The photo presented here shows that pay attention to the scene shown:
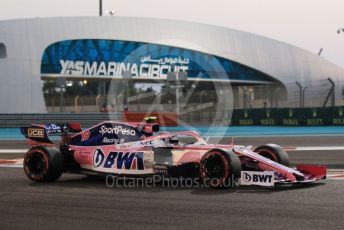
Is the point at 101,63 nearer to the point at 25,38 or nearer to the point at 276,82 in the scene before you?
the point at 25,38

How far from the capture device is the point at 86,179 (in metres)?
10.7

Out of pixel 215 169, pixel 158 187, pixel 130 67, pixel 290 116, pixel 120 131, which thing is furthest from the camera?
pixel 130 67

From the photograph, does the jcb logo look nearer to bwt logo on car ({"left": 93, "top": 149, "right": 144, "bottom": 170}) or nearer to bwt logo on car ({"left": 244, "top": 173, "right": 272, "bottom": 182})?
bwt logo on car ({"left": 93, "top": 149, "right": 144, "bottom": 170})

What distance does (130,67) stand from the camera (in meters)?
57.4

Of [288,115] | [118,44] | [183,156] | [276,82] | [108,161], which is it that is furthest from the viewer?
[276,82]

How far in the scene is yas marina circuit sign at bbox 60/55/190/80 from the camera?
180 feet

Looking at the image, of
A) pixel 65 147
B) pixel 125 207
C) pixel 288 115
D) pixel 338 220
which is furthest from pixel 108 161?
pixel 288 115

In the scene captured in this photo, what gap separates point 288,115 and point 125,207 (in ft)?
87.0

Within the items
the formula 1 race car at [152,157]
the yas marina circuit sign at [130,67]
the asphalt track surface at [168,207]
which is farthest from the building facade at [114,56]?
the asphalt track surface at [168,207]

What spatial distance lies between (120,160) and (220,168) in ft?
6.04

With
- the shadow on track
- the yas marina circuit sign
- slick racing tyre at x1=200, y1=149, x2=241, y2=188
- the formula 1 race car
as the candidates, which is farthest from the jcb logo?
the yas marina circuit sign

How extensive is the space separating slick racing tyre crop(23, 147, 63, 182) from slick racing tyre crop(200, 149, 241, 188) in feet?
8.73

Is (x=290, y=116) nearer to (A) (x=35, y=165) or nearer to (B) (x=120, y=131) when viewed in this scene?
(B) (x=120, y=131)

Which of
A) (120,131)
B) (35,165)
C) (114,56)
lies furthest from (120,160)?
(114,56)
